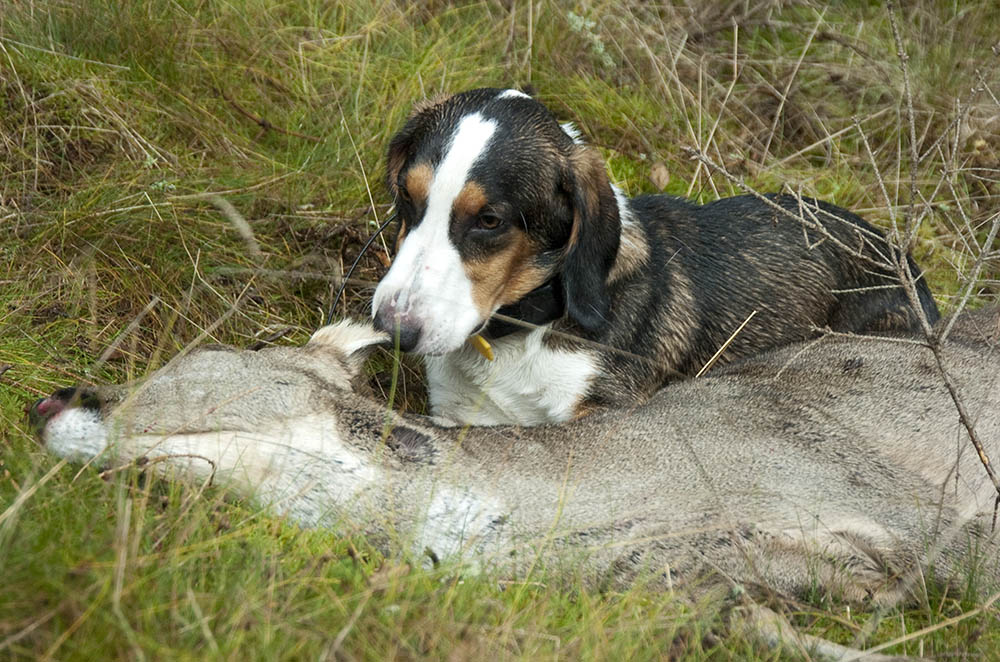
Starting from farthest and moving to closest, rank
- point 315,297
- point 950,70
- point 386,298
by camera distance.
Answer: point 950,70
point 315,297
point 386,298

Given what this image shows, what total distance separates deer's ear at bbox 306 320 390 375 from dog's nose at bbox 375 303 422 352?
1.3 inches

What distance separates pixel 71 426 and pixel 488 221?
147 cm


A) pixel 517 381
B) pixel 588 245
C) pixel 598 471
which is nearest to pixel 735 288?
pixel 588 245

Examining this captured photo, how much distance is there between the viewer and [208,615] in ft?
8.43

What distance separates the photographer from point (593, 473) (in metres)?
3.43

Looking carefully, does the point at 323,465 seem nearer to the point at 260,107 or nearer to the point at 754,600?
the point at 754,600

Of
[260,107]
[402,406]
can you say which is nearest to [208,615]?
[402,406]

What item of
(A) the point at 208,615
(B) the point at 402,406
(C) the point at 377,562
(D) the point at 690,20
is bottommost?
(B) the point at 402,406

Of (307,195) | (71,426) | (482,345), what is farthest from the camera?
(307,195)

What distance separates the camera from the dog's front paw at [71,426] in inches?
129

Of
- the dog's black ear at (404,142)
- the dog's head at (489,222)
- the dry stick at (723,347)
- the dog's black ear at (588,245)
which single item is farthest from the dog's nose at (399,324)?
the dry stick at (723,347)

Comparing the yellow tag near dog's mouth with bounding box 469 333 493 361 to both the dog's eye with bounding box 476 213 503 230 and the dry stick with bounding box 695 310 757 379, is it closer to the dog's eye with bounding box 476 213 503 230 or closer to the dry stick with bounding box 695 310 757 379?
the dog's eye with bounding box 476 213 503 230

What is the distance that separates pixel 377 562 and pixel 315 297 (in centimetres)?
227

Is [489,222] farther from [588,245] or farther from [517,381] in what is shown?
[517,381]
